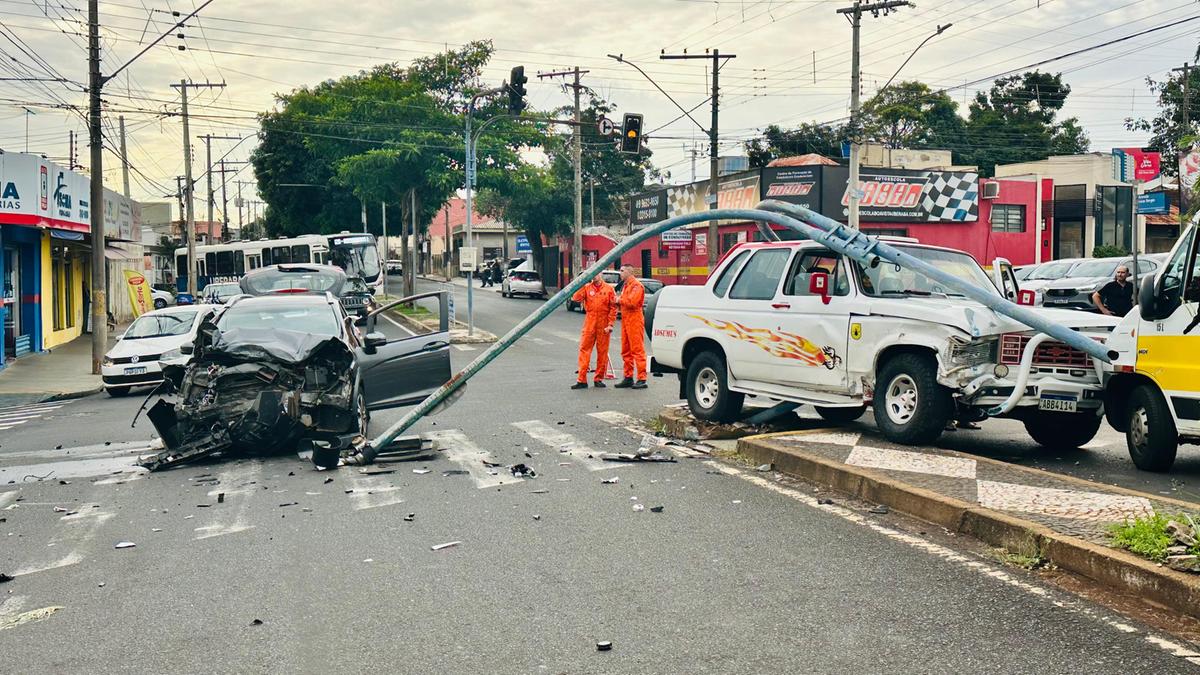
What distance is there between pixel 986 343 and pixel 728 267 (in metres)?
3.20

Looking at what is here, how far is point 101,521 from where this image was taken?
7848 mm

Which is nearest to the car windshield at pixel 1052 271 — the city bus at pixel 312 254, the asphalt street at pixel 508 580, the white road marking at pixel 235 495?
the asphalt street at pixel 508 580

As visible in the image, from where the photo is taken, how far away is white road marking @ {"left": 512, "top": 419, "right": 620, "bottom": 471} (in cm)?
964

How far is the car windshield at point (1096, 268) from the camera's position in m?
25.0

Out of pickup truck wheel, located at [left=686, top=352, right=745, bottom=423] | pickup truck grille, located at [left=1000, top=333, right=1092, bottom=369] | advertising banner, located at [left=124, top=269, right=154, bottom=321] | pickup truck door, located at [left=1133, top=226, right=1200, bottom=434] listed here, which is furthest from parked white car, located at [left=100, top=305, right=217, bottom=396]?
advertising banner, located at [left=124, top=269, right=154, bottom=321]

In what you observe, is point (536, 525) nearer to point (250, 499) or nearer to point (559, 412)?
point (250, 499)

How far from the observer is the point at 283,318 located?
11992 mm

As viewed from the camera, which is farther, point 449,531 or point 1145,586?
point 449,531

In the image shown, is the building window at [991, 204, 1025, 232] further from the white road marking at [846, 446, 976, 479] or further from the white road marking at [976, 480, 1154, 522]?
the white road marking at [976, 480, 1154, 522]

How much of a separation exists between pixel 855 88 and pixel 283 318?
21.7 m

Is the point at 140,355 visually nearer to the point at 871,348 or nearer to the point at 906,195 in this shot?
the point at 871,348

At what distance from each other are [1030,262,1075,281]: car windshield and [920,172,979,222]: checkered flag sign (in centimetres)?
1428

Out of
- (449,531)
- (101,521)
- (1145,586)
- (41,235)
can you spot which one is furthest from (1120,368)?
(41,235)

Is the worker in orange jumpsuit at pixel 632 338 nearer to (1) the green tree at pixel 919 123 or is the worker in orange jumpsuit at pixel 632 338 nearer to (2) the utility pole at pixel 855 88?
(2) the utility pole at pixel 855 88
